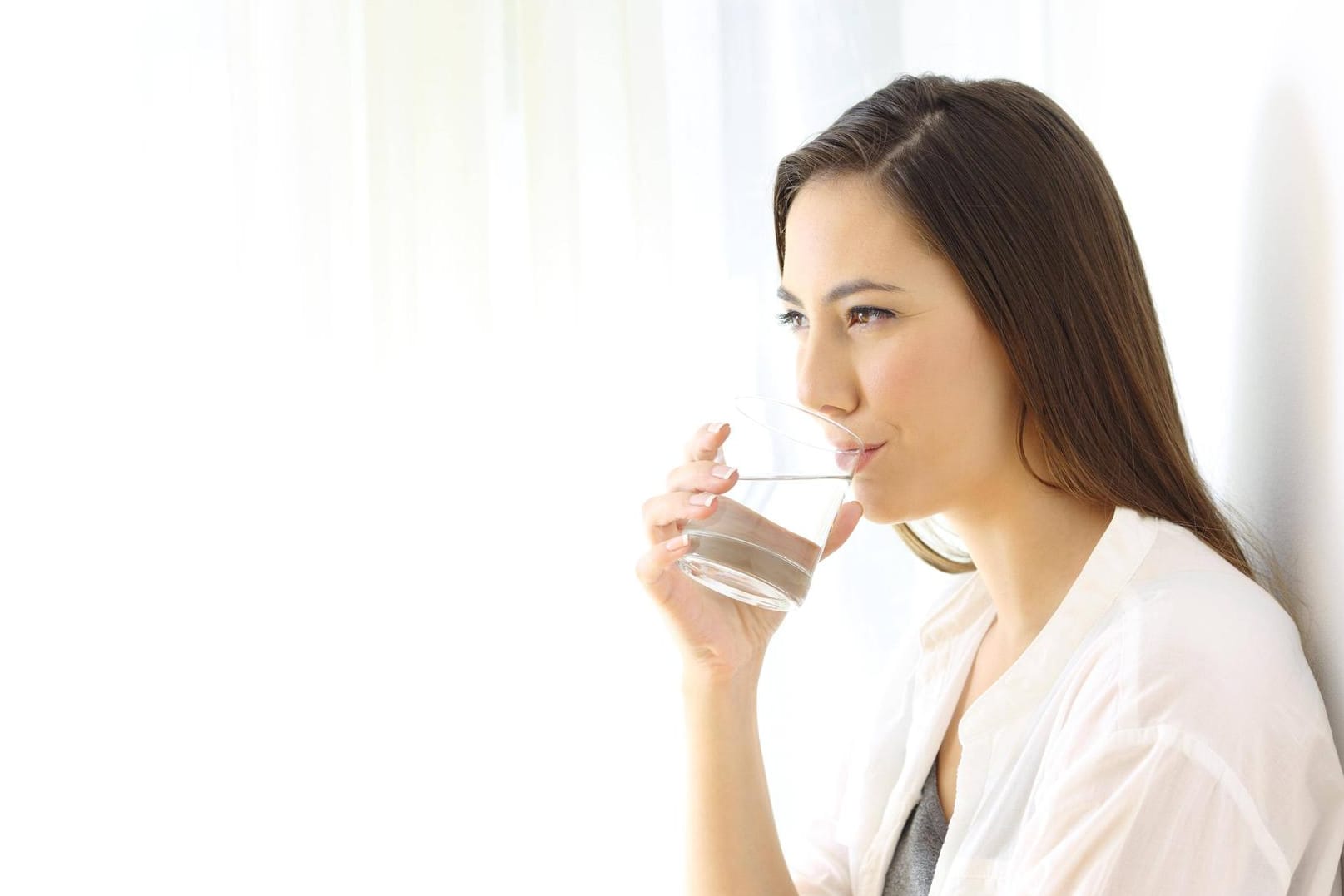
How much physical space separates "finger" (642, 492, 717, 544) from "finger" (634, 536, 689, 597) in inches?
0.5

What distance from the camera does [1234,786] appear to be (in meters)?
0.85

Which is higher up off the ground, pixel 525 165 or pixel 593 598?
pixel 525 165

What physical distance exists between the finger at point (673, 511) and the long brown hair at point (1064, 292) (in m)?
0.32

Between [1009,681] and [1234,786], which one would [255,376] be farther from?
[1234,786]

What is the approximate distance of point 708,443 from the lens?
1.08m

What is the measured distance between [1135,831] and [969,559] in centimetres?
67

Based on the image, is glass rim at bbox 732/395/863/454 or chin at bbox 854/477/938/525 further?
chin at bbox 854/477/938/525

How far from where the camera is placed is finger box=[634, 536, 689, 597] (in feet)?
3.65

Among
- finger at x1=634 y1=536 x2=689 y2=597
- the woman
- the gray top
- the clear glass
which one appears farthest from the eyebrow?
the gray top

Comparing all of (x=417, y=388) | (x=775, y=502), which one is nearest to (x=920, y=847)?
(x=775, y=502)

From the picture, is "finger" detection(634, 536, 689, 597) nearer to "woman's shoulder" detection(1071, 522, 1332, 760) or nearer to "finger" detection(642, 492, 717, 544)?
"finger" detection(642, 492, 717, 544)

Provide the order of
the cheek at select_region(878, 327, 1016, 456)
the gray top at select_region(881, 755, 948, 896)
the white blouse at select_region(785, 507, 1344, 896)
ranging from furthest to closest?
the gray top at select_region(881, 755, 948, 896)
the cheek at select_region(878, 327, 1016, 456)
the white blouse at select_region(785, 507, 1344, 896)

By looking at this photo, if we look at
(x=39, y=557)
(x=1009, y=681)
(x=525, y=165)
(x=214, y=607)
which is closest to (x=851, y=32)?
(x=525, y=165)

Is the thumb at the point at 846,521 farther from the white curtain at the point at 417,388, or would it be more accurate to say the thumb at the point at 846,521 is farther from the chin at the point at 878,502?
the white curtain at the point at 417,388
